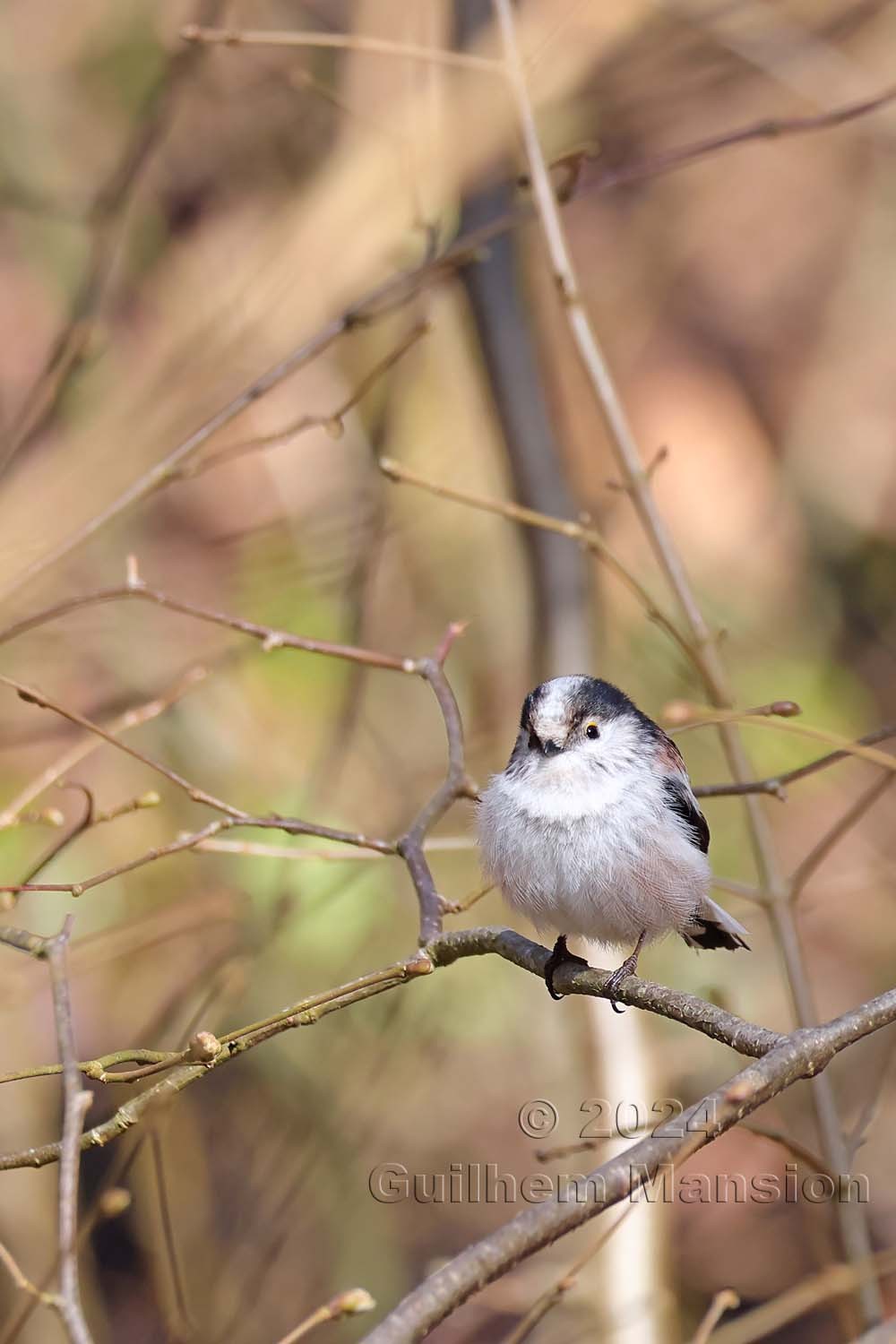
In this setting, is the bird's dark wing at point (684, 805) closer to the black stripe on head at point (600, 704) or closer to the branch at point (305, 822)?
the black stripe on head at point (600, 704)

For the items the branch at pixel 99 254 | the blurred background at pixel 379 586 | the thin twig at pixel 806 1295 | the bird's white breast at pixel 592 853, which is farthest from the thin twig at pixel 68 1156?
the branch at pixel 99 254

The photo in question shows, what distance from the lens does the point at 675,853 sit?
9.93 feet

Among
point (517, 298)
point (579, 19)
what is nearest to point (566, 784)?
point (517, 298)

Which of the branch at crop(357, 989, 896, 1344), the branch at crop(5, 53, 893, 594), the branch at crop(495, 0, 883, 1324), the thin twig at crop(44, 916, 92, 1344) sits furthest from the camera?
the branch at crop(5, 53, 893, 594)

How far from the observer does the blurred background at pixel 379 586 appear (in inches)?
184

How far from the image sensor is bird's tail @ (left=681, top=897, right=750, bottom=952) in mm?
3289

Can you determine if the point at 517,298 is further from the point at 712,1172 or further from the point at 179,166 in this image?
the point at 712,1172

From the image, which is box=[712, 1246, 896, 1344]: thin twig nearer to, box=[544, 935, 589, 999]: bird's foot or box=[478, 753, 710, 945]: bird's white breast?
box=[544, 935, 589, 999]: bird's foot

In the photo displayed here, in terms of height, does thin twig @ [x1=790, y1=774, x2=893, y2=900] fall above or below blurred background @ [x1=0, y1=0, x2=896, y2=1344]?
below

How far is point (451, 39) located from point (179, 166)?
1814mm

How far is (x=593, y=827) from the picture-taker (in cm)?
299

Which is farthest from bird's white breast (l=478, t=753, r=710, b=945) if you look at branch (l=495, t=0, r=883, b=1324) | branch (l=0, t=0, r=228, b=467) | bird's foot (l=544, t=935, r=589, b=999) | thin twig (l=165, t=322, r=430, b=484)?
branch (l=0, t=0, r=228, b=467)

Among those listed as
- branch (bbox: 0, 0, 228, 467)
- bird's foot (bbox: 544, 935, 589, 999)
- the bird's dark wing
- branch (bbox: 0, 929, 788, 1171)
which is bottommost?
branch (bbox: 0, 929, 788, 1171)

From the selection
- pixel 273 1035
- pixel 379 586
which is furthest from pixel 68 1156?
pixel 379 586
